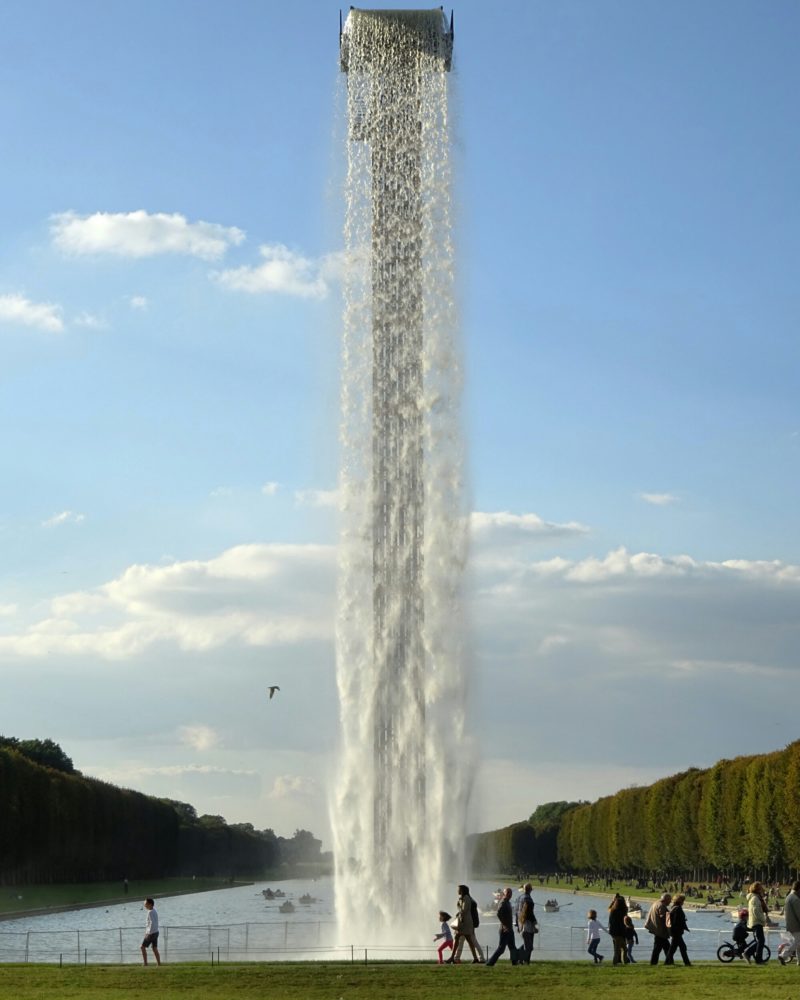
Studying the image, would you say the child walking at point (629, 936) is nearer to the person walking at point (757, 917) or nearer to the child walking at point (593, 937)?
the child walking at point (593, 937)

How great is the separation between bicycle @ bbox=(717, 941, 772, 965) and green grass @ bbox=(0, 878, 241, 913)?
5088 centimetres

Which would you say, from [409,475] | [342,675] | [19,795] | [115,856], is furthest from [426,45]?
[115,856]

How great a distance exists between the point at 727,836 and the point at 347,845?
68.0m

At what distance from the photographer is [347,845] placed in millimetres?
46125

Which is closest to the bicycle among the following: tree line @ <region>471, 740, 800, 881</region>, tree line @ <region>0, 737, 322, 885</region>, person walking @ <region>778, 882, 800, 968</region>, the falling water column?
person walking @ <region>778, 882, 800, 968</region>

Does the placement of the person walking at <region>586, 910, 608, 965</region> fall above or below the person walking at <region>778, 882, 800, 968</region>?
below

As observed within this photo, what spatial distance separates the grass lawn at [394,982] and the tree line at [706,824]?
29571mm

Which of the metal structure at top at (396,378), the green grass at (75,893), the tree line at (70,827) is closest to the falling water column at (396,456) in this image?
the metal structure at top at (396,378)

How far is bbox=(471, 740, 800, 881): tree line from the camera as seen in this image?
9694 centimetres

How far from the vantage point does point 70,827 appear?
362 feet

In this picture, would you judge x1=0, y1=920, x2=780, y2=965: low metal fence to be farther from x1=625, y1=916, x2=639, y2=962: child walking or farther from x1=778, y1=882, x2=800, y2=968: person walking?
x1=778, y1=882, x2=800, y2=968: person walking

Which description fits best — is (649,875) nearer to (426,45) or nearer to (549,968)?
(426,45)

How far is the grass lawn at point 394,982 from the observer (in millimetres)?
25781

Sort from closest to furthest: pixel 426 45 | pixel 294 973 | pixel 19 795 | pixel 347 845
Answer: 1. pixel 294 973
2. pixel 347 845
3. pixel 426 45
4. pixel 19 795
